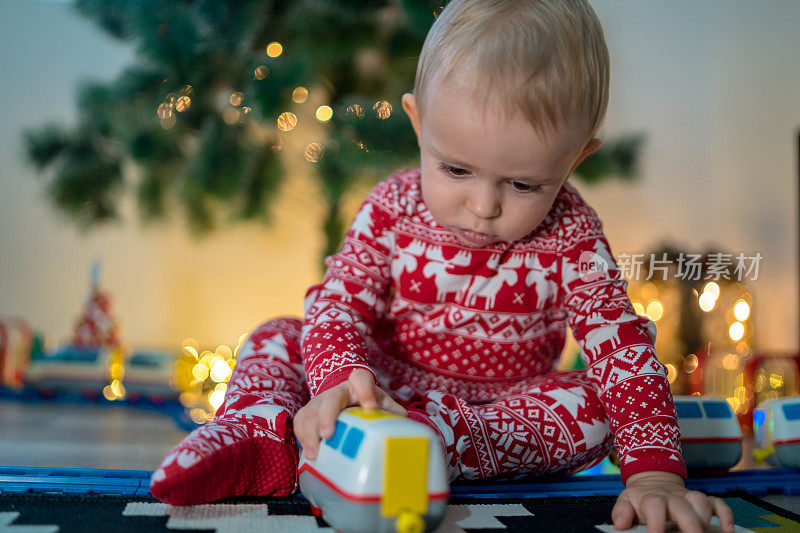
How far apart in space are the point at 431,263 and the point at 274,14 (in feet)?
3.54

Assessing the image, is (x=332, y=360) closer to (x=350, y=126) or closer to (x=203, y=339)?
(x=350, y=126)

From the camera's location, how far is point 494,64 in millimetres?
604

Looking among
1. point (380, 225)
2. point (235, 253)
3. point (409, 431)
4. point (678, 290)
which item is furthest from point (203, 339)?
point (409, 431)

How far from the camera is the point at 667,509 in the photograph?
1.79ft

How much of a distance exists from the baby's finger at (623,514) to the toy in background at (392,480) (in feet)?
0.53

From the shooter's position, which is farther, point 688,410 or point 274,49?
point 274,49

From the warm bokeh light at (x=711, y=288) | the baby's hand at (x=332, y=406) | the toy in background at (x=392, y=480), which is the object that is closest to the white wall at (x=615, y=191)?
the warm bokeh light at (x=711, y=288)

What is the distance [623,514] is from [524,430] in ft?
0.48

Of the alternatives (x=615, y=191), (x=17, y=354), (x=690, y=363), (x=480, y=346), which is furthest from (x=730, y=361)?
(x=17, y=354)

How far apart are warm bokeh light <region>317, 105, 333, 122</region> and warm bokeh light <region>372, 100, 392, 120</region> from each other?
0.53ft

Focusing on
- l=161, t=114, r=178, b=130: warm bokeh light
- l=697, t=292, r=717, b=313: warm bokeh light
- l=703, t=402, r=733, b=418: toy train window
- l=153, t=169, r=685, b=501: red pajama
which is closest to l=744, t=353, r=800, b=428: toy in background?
l=697, t=292, r=717, b=313: warm bokeh light

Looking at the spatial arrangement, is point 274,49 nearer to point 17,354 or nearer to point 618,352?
point 17,354

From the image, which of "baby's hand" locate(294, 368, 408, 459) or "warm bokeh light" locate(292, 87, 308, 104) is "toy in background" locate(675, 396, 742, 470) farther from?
"warm bokeh light" locate(292, 87, 308, 104)

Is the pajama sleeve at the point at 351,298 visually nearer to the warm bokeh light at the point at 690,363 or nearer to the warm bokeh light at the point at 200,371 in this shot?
the warm bokeh light at the point at 200,371
